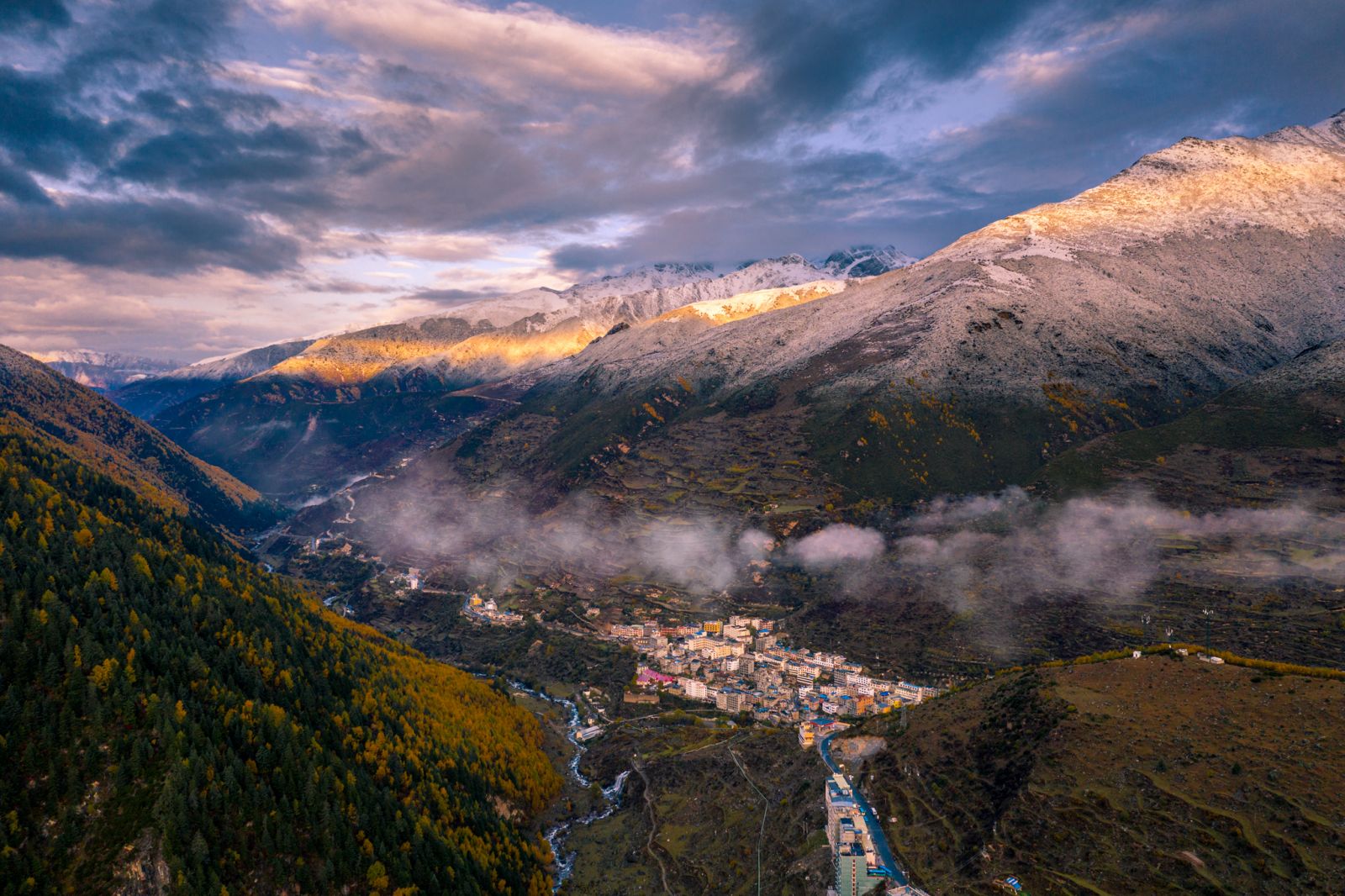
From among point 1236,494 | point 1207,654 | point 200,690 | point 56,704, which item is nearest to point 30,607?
point 56,704

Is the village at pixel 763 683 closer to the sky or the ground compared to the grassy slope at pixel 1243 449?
closer to the ground

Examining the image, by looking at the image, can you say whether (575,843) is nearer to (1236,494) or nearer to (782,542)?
(782,542)

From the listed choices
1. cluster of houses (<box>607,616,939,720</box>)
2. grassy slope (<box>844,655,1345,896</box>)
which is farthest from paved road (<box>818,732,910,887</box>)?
cluster of houses (<box>607,616,939,720</box>)

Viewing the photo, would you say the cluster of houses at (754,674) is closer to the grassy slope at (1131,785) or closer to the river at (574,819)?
the river at (574,819)

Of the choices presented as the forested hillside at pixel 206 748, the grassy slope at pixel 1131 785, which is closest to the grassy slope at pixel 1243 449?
the grassy slope at pixel 1131 785

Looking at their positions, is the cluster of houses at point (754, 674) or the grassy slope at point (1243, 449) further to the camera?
the grassy slope at point (1243, 449)

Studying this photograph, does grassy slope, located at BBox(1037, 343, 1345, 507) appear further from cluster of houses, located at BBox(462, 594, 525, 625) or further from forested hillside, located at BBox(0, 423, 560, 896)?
forested hillside, located at BBox(0, 423, 560, 896)
